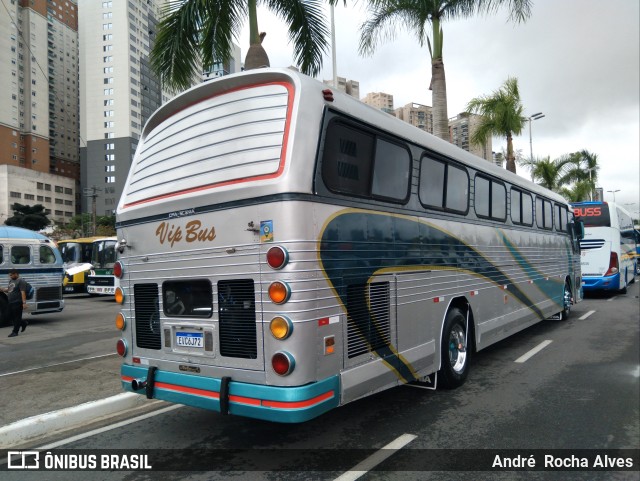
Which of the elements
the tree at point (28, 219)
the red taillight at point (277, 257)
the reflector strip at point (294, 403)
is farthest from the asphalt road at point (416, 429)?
the tree at point (28, 219)

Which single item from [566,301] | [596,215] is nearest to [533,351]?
[566,301]

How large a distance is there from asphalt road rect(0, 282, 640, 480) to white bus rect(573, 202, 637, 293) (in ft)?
33.9

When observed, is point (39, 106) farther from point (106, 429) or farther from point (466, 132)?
point (106, 429)

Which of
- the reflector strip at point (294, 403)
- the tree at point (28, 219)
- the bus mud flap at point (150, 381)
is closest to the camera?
the reflector strip at point (294, 403)

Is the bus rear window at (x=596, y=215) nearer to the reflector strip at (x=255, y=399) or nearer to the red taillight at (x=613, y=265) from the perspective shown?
the red taillight at (x=613, y=265)

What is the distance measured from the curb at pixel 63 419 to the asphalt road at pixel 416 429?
0.22 metres

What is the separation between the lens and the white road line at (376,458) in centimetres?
385

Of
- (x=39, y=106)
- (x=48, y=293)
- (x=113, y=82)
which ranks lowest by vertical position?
(x=48, y=293)

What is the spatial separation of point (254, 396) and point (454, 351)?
335 centimetres

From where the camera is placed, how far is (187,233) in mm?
4395

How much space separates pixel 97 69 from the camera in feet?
313

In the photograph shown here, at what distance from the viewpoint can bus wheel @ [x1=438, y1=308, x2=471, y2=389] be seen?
5.90m

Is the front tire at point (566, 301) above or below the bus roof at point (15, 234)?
below

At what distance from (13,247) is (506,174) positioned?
43.5 ft
